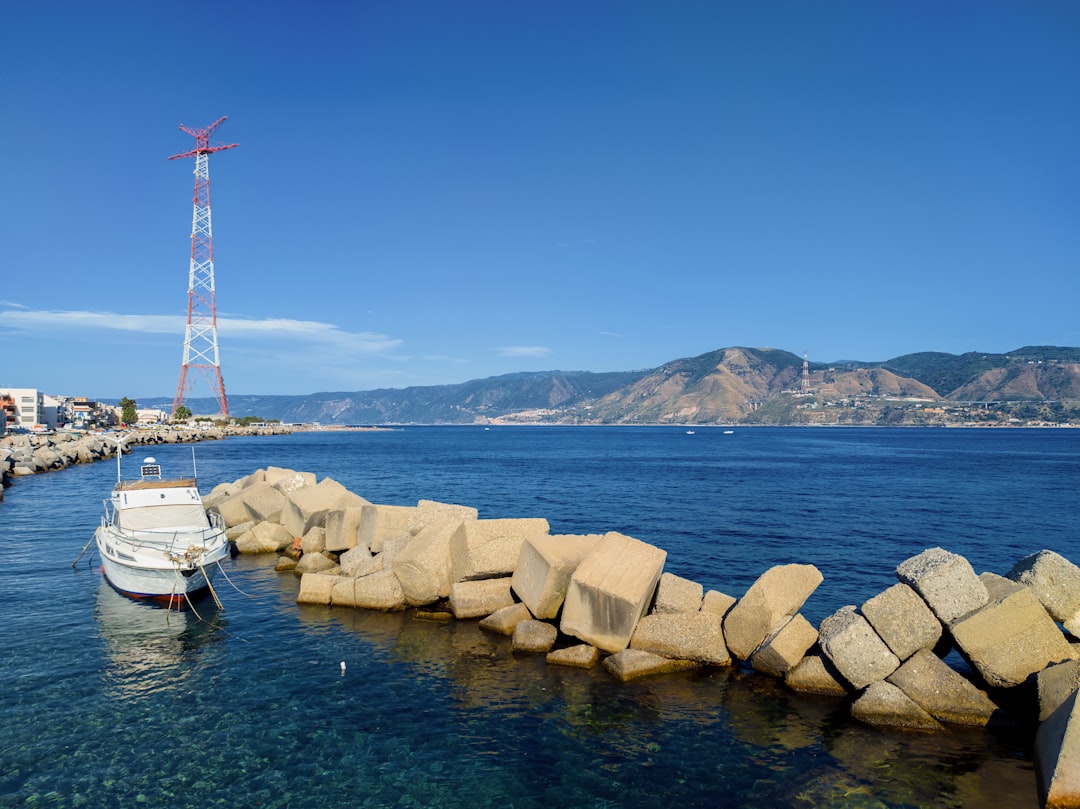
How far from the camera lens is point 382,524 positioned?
2128 cm

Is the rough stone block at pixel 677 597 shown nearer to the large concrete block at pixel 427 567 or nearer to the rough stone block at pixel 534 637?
the rough stone block at pixel 534 637

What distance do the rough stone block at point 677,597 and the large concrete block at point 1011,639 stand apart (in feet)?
16.5

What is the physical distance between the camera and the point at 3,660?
14.8 metres

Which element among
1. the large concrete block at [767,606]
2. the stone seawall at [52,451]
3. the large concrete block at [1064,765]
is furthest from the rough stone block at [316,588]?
the stone seawall at [52,451]

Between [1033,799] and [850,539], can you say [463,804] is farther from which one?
[850,539]

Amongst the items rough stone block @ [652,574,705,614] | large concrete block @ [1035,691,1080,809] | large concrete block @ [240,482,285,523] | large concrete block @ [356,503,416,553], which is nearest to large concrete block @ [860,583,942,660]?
large concrete block @ [1035,691,1080,809]

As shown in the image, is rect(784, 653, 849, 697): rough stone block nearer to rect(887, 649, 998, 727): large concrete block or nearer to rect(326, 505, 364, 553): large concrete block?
rect(887, 649, 998, 727): large concrete block

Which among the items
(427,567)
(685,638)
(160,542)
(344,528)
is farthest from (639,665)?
(160,542)

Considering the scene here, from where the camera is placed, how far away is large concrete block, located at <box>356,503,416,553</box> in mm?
21125

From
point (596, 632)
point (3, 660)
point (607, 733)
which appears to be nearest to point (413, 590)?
point (596, 632)

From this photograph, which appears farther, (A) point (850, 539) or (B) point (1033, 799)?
(A) point (850, 539)

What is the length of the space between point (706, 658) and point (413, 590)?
312 inches

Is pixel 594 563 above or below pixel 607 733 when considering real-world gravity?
above

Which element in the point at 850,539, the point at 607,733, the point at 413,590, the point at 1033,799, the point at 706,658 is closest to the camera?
the point at 1033,799
